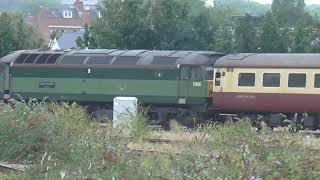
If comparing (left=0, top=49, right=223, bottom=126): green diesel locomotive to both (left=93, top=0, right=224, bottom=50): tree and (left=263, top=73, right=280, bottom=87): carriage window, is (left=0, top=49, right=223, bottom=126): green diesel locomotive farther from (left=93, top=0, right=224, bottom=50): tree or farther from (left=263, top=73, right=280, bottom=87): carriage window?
(left=93, top=0, right=224, bottom=50): tree

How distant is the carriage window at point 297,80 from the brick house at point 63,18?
7528 centimetres

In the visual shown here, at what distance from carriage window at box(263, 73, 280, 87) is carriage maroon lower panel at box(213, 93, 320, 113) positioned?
0.37 metres

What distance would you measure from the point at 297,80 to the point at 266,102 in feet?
4.40

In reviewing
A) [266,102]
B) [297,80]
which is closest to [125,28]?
[266,102]

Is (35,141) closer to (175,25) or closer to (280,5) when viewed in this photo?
(175,25)

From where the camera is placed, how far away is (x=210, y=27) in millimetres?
41375

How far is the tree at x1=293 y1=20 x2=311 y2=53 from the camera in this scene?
3556 centimetres

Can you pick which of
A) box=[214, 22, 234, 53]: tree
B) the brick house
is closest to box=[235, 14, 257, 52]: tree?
box=[214, 22, 234, 53]: tree

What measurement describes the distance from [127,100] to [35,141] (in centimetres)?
991

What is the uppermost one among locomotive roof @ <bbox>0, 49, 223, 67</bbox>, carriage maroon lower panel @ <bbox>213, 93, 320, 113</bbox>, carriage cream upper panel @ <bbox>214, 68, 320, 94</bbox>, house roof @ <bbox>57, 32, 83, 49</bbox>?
locomotive roof @ <bbox>0, 49, 223, 67</bbox>

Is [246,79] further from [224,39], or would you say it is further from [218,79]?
[224,39]

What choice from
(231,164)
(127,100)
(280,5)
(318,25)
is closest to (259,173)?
(231,164)

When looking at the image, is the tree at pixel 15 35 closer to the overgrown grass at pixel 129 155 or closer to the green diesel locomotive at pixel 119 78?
the green diesel locomotive at pixel 119 78

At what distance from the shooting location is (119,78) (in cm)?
2714
